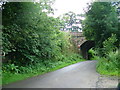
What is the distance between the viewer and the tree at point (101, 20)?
31.6ft

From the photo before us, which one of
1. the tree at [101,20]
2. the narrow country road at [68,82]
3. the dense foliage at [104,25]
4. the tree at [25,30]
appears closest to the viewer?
the narrow country road at [68,82]

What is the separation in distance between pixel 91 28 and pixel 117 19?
7.58 feet

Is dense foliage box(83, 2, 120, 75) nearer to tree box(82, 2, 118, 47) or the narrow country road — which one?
tree box(82, 2, 118, 47)

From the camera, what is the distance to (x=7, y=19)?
629cm

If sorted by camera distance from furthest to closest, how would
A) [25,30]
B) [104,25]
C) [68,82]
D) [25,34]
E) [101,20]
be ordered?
[101,20], [104,25], [25,34], [25,30], [68,82]

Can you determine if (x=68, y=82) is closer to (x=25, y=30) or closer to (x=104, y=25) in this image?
(x=25, y=30)

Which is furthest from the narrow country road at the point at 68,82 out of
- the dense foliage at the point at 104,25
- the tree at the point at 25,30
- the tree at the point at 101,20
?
the tree at the point at 101,20

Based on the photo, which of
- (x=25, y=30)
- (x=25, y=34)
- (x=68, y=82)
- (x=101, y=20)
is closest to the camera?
(x=68, y=82)

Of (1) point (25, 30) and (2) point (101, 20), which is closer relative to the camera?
(1) point (25, 30)

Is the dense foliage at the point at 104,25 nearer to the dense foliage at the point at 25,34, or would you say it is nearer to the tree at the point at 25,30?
the dense foliage at the point at 25,34

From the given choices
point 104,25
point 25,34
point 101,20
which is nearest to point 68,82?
point 25,34

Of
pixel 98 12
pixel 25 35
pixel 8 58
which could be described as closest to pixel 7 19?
pixel 25 35

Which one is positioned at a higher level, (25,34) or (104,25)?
(104,25)

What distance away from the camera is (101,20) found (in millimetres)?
10148
